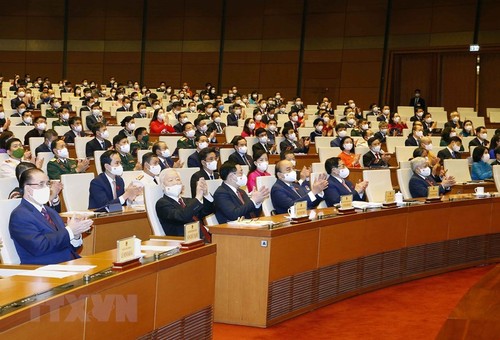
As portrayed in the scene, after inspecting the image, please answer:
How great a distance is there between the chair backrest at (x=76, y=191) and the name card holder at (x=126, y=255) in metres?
2.39

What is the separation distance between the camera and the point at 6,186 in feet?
19.4

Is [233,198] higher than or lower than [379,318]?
higher

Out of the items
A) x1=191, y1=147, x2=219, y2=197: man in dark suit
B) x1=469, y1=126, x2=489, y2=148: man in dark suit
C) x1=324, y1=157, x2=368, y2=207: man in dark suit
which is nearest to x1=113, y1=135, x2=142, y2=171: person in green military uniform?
x1=191, y1=147, x2=219, y2=197: man in dark suit

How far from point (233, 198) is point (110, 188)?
3.90 feet

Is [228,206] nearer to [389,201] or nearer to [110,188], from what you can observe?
[110,188]

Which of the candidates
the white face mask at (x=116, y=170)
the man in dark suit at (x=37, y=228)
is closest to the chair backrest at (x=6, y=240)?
the man in dark suit at (x=37, y=228)

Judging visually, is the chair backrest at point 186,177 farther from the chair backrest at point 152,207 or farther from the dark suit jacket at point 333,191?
the chair backrest at point 152,207

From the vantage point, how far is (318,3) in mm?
20672

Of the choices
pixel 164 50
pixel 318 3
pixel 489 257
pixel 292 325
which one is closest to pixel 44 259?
pixel 292 325

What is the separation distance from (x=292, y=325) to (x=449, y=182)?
354 centimetres

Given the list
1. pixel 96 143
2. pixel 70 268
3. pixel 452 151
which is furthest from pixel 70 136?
pixel 70 268

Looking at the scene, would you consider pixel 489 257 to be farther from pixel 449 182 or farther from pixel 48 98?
pixel 48 98

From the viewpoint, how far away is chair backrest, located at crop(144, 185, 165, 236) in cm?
573

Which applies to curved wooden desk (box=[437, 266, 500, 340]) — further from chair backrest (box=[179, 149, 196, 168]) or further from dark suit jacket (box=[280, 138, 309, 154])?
dark suit jacket (box=[280, 138, 309, 154])
